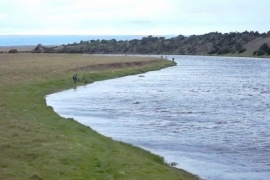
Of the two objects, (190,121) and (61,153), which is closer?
(61,153)

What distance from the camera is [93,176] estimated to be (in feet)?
67.3

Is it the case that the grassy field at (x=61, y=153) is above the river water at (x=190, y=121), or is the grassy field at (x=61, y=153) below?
above

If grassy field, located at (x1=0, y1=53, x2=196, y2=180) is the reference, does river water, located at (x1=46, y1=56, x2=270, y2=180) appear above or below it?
below

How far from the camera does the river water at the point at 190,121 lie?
87.0 ft

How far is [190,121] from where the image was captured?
40.3 m

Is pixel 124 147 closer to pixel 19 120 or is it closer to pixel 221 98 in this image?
pixel 19 120

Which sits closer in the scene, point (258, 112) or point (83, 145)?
point (83, 145)

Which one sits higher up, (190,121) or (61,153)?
(61,153)

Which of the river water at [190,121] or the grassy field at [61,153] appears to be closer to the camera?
the grassy field at [61,153]

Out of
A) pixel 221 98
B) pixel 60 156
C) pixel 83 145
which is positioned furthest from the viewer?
pixel 221 98

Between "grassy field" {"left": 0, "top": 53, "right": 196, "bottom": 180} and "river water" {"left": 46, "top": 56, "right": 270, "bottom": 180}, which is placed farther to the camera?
"river water" {"left": 46, "top": 56, "right": 270, "bottom": 180}

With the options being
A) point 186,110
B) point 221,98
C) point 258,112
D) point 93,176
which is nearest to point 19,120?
point 93,176

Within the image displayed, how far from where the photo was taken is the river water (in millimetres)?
26531

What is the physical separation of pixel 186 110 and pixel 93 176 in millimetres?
27312
